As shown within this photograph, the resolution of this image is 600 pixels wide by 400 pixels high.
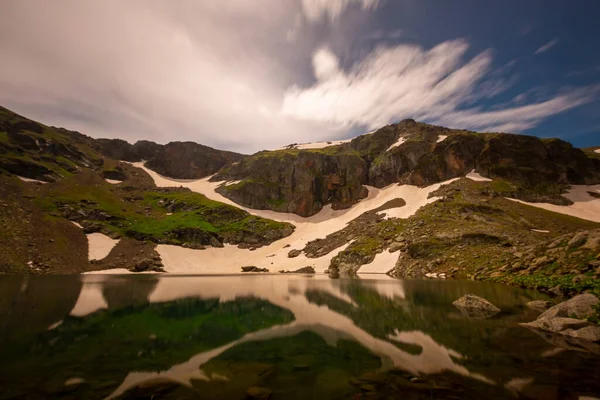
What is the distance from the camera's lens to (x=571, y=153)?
108 meters

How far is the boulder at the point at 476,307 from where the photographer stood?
18.6 m

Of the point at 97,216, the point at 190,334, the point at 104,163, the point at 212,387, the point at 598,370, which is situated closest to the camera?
the point at 212,387

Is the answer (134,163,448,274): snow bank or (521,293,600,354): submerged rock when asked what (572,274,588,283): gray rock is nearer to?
(521,293,600,354): submerged rock

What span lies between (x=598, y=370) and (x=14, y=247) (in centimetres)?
8844

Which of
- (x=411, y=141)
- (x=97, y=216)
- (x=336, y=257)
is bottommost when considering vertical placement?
(x=336, y=257)

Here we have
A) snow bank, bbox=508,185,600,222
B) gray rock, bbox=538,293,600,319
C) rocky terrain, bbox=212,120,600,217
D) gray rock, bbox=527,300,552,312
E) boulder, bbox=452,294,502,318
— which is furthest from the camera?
rocky terrain, bbox=212,120,600,217

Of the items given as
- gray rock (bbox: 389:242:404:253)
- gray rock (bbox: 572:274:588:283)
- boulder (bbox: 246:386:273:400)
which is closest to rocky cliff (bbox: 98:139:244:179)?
gray rock (bbox: 389:242:404:253)

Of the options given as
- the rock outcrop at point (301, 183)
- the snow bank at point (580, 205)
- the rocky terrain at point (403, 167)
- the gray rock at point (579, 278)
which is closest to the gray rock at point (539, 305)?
the gray rock at point (579, 278)

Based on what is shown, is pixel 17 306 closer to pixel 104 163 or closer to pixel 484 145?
pixel 484 145

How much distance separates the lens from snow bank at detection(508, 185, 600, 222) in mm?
80006

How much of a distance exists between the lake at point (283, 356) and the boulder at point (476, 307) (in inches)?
33.4

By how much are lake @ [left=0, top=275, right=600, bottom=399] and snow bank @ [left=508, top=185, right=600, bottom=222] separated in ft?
279

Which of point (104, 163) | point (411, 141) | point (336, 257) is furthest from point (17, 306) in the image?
point (104, 163)

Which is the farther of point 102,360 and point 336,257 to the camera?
point 336,257
